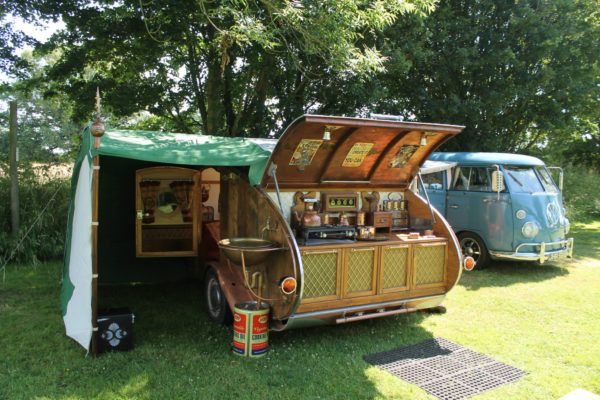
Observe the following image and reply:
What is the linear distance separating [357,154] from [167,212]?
315 centimetres

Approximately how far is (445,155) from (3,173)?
31.3 ft

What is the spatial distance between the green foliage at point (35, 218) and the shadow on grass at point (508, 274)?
803 centimetres

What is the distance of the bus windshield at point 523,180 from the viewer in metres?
8.80

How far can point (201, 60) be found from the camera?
12.5 m

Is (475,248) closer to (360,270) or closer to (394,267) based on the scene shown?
(394,267)

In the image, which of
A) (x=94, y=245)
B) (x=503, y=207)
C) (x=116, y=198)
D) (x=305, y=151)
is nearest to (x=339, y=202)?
(x=305, y=151)

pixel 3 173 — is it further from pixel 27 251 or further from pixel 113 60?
pixel 113 60

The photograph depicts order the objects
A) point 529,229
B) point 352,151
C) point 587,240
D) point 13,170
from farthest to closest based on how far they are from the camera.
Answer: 1. point 587,240
2. point 13,170
3. point 529,229
4. point 352,151

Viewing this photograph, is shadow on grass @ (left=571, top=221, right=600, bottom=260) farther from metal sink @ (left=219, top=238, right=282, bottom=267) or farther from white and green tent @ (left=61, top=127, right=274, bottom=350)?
white and green tent @ (left=61, top=127, right=274, bottom=350)

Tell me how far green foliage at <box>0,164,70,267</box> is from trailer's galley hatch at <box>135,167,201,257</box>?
301 centimetres

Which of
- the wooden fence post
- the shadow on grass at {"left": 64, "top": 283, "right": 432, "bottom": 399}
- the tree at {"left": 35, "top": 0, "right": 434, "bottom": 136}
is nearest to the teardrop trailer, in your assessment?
the shadow on grass at {"left": 64, "top": 283, "right": 432, "bottom": 399}

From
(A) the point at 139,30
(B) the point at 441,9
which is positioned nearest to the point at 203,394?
(A) the point at 139,30

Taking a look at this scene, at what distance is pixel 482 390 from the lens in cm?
413

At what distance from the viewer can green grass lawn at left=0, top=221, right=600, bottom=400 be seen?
4.06 metres
